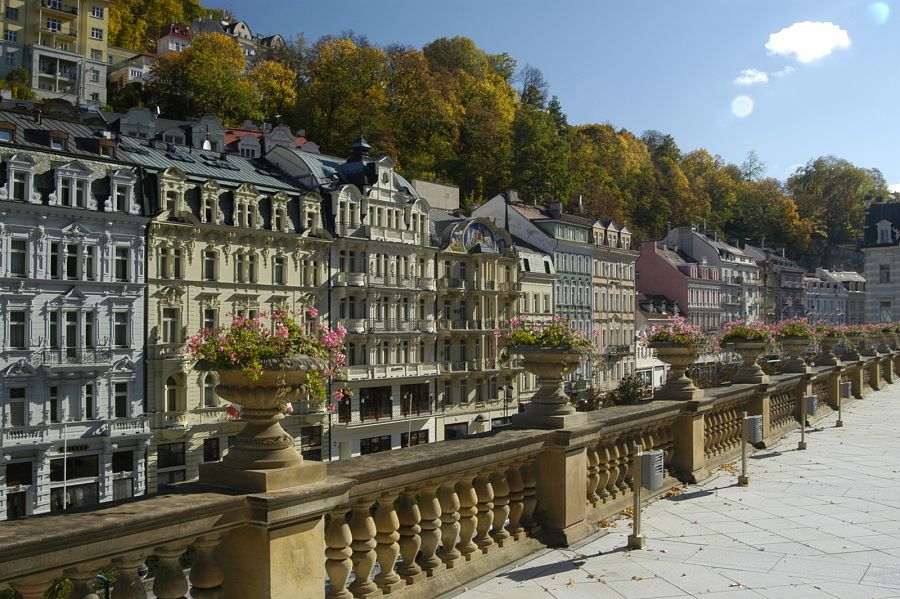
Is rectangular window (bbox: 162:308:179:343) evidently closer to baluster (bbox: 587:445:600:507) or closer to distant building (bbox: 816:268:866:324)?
baluster (bbox: 587:445:600:507)

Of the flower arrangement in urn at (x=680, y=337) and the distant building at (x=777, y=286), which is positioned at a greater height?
the distant building at (x=777, y=286)

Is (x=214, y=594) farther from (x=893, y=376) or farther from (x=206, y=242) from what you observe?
(x=206, y=242)

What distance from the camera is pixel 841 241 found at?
121750mm

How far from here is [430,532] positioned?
19.3 ft

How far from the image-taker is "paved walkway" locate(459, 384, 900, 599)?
6242 mm

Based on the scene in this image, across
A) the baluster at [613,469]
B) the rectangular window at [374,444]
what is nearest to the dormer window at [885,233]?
the rectangular window at [374,444]

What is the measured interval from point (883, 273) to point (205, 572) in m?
67.9

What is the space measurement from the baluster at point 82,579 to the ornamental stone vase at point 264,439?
1.10 metres

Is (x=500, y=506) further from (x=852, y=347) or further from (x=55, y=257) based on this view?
(x=55, y=257)

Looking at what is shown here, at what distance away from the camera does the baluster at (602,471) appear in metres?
8.47

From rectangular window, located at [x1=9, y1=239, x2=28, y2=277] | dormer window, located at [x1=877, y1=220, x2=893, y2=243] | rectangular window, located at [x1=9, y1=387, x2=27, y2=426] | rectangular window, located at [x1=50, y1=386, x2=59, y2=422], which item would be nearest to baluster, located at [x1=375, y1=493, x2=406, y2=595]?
rectangular window, located at [x1=9, y1=239, x2=28, y2=277]

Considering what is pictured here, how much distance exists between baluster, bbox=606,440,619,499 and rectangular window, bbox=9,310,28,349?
32.7m

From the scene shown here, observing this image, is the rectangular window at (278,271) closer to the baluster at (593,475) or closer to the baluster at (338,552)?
the baluster at (593,475)

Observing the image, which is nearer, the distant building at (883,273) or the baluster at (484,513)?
the baluster at (484,513)
